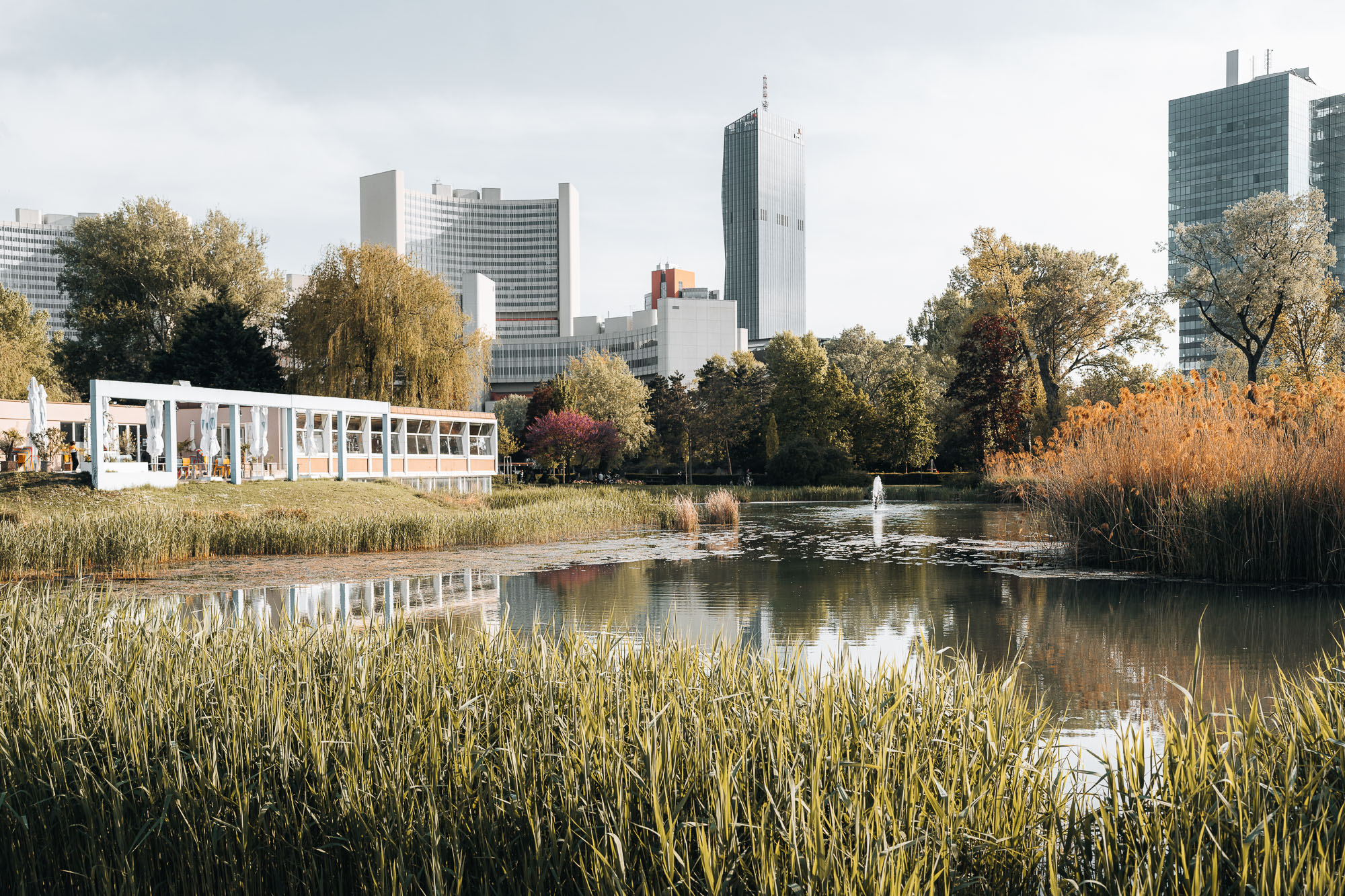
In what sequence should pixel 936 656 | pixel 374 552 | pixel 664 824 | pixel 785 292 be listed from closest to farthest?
pixel 664 824, pixel 936 656, pixel 374 552, pixel 785 292

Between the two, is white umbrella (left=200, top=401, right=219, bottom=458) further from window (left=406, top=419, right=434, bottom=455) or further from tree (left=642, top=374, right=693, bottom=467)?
tree (left=642, top=374, right=693, bottom=467)

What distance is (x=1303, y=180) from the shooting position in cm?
11100

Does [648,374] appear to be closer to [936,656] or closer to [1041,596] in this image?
[1041,596]

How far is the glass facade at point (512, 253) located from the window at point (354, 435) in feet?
354

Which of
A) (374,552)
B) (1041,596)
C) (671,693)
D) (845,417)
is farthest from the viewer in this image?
(845,417)

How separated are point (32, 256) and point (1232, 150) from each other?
183 metres

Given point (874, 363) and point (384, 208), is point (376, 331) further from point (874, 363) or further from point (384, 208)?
point (384, 208)

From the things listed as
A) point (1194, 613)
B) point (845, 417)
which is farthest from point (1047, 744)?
point (845, 417)

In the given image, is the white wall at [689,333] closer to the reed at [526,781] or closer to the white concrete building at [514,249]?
the white concrete building at [514,249]

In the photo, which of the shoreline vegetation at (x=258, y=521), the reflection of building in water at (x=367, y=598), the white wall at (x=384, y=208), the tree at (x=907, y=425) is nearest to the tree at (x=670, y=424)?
the tree at (x=907, y=425)

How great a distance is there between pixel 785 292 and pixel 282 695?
188 meters

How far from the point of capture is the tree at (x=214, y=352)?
121 feet

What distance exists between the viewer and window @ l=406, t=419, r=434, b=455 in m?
34.7

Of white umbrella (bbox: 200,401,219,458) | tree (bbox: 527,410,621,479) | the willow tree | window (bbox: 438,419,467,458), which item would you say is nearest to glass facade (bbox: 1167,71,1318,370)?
tree (bbox: 527,410,621,479)
